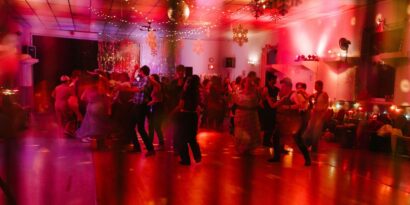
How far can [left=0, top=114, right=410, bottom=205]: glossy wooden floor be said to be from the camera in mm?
904

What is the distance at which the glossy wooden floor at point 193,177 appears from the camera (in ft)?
2.97

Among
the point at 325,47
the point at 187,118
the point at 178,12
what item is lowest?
the point at 187,118

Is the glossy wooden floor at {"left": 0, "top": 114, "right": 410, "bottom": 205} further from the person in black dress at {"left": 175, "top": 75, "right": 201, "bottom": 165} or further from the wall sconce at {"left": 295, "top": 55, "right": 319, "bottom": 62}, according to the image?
the wall sconce at {"left": 295, "top": 55, "right": 319, "bottom": 62}

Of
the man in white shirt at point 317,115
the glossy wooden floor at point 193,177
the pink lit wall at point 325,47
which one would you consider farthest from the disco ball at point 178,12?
the pink lit wall at point 325,47

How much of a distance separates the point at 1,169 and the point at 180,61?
469 millimetres

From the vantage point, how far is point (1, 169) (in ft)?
2.64

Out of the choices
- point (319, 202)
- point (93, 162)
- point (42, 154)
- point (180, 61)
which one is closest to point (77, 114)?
point (42, 154)

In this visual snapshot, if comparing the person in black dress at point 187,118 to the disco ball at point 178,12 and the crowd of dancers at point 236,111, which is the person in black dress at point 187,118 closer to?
the crowd of dancers at point 236,111

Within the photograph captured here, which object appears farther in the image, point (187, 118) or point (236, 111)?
point (236, 111)

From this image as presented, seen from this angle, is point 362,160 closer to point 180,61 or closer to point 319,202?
point 319,202

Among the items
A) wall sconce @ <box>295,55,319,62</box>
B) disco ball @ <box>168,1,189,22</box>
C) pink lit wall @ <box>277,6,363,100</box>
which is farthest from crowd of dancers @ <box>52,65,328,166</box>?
disco ball @ <box>168,1,189,22</box>

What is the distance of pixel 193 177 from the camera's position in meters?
3.15

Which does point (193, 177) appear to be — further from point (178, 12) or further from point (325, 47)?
point (325, 47)

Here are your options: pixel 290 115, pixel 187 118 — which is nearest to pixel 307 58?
pixel 290 115
